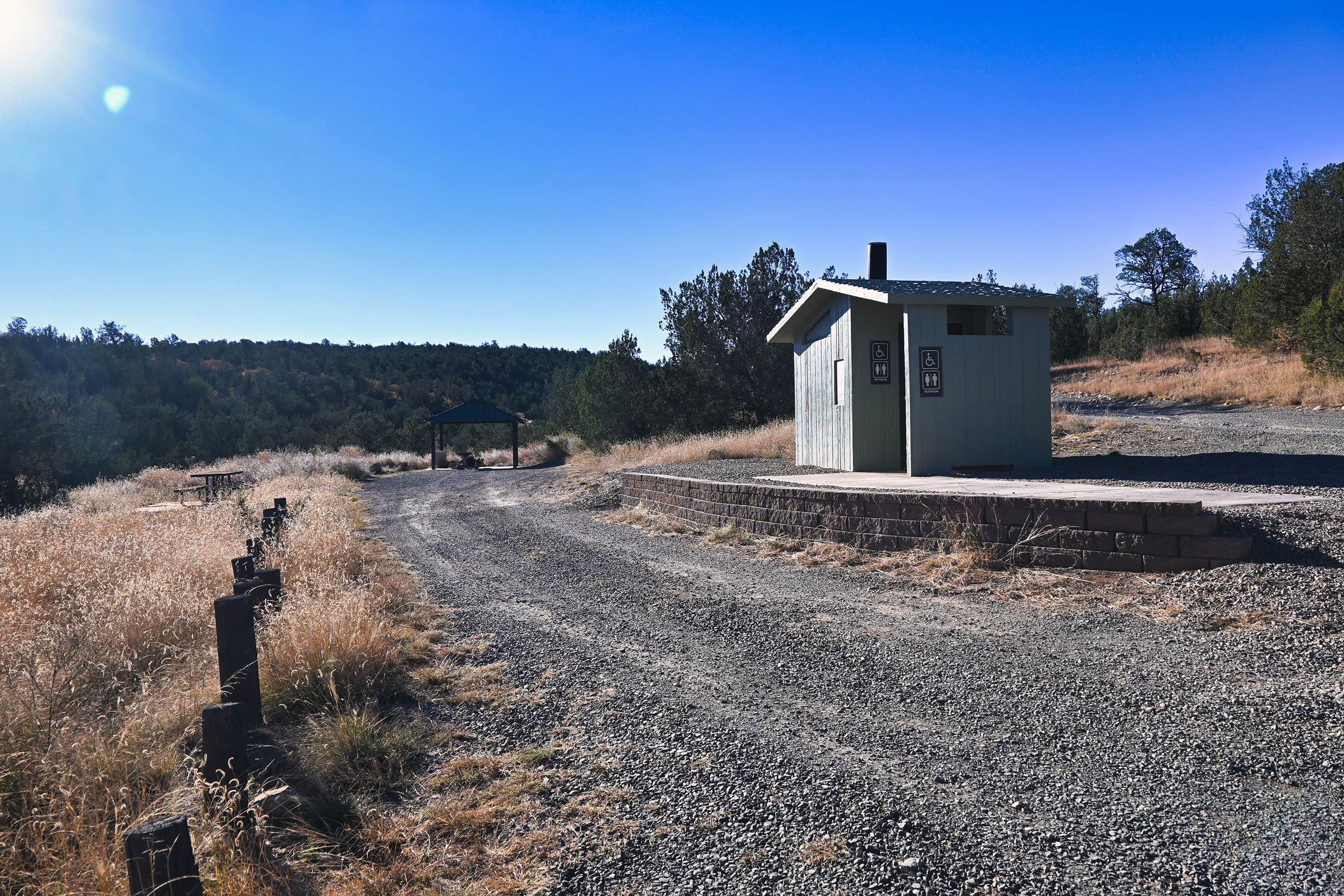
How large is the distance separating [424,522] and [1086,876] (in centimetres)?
1243

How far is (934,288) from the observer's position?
10914 mm

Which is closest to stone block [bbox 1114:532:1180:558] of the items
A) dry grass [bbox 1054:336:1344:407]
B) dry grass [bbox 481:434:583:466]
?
dry grass [bbox 1054:336:1344:407]

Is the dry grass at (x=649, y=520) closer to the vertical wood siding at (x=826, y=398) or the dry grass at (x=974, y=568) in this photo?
the dry grass at (x=974, y=568)

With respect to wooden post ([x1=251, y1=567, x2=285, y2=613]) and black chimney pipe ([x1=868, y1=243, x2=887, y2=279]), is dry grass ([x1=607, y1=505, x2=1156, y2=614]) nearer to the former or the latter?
wooden post ([x1=251, y1=567, x2=285, y2=613])

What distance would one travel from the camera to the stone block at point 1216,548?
5551 mm

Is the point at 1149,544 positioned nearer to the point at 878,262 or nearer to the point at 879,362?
the point at 879,362

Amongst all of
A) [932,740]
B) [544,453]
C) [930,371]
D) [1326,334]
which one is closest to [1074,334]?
[1326,334]

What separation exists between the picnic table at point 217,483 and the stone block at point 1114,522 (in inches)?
598

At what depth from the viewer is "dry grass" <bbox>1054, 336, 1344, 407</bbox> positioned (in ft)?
59.9

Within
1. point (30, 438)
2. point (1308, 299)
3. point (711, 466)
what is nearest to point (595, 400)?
point (711, 466)

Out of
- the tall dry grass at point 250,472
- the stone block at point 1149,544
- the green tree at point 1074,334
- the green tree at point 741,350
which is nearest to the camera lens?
the stone block at point 1149,544

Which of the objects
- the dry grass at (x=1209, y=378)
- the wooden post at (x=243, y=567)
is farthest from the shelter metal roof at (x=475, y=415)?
the wooden post at (x=243, y=567)

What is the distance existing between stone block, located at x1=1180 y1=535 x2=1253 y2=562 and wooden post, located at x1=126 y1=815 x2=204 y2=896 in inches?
253

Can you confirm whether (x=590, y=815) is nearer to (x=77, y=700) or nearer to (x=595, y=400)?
Answer: (x=77, y=700)
